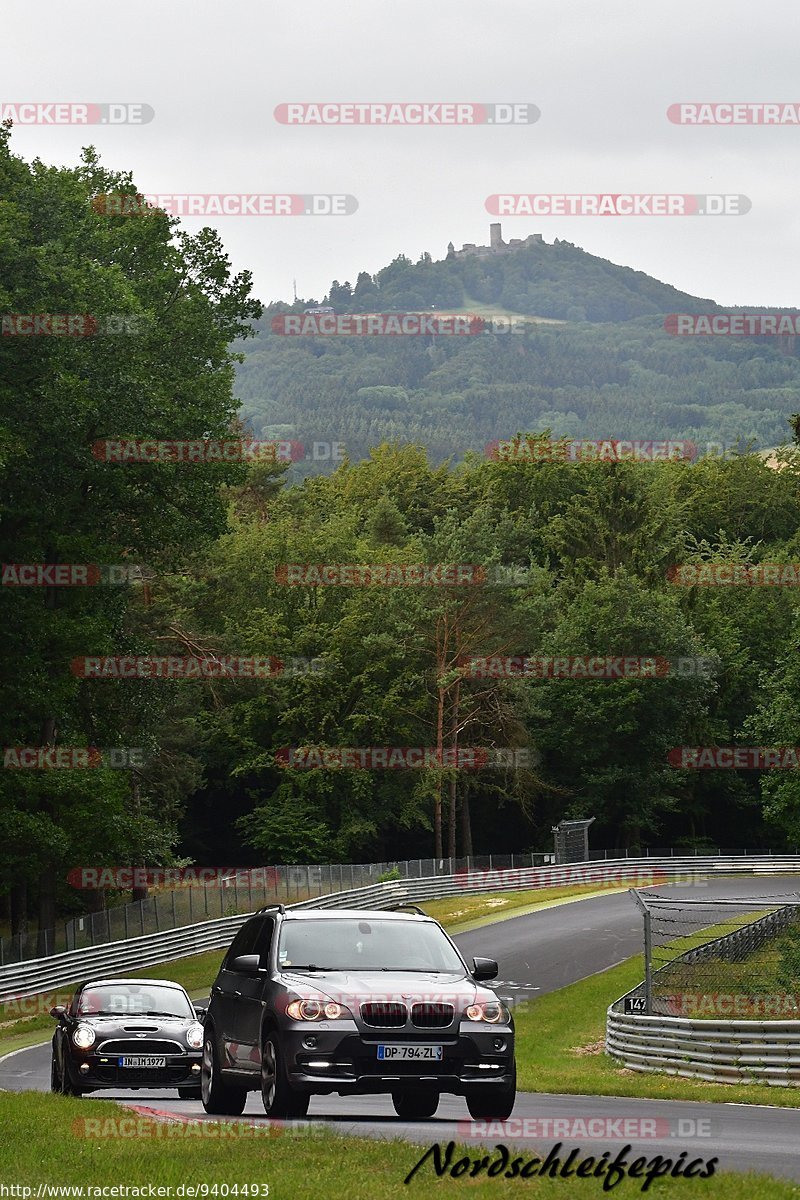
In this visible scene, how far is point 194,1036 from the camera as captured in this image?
61.6ft

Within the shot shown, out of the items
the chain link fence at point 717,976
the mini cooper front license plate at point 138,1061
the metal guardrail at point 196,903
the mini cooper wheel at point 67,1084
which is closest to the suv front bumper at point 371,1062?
the mini cooper front license plate at point 138,1061

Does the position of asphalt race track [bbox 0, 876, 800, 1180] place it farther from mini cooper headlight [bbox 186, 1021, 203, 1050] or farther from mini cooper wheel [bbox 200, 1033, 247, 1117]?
mini cooper headlight [bbox 186, 1021, 203, 1050]

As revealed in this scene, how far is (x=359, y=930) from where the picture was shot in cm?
1391

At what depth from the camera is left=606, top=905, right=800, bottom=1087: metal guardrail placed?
64.7 ft

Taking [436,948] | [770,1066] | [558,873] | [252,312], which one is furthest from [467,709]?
[436,948]

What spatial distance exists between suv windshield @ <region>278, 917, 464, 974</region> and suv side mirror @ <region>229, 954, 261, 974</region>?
0.23 m

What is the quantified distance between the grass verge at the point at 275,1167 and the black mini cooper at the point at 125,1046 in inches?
206

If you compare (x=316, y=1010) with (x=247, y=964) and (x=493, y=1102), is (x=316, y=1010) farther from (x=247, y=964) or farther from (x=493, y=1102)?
(x=493, y=1102)

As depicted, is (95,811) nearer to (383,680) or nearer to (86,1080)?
(86,1080)

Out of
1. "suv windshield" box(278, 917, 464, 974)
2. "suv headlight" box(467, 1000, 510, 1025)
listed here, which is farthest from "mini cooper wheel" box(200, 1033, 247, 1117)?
"suv headlight" box(467, 1000, 510, 1025)

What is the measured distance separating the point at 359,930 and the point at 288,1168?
147 inches

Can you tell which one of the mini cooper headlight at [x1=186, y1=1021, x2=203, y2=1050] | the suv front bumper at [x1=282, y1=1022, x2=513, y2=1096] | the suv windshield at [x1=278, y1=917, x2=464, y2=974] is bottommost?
the mini cooper headlight at [x1=186, y1=1021, x2=203, y2=1050]

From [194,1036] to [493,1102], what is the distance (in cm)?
649

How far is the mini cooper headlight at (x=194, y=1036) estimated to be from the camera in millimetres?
18672
